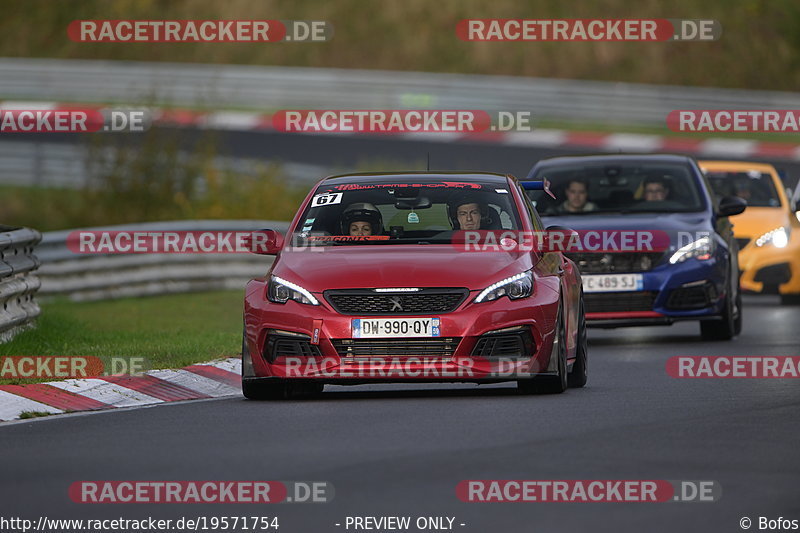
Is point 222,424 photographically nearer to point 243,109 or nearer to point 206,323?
point 206,323

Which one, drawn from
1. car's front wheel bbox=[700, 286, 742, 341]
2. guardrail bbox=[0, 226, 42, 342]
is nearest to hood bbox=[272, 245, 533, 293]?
guardrail bbox=[0, 226, 42, 342]

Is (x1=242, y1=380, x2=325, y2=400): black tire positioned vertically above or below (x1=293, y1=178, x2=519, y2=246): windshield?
below

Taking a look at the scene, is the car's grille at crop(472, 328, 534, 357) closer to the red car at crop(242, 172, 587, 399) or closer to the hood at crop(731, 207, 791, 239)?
the red car at crop(242, 172, 587, 399)

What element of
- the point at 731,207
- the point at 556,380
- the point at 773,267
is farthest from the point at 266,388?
the point at 773,267

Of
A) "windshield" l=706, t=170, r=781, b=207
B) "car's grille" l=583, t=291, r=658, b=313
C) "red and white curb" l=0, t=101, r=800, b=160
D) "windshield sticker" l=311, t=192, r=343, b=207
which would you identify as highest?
"red and white curb" l=0, t=101, r=800, b=160

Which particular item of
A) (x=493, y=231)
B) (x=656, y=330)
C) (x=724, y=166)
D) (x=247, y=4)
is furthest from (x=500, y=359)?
(x=247, y=4)

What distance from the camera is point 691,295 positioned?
17094 mm

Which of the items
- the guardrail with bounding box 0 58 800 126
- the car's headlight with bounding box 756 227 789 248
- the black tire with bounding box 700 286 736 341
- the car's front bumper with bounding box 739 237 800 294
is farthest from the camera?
the guardrail with bounding box 0 58 800 126

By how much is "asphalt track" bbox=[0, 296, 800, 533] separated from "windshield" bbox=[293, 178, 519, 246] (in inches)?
39.8

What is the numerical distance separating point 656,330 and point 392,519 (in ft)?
41.3

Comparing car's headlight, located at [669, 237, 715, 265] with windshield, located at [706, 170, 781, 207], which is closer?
car's headlight, located at [669, 237, 715, 265]

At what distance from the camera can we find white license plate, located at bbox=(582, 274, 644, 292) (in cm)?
1716

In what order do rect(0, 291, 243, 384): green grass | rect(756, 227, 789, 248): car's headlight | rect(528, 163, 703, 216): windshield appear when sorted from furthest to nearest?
rect(756, 227, 789, 248): car's headlight, rect(528, 163, 703, 216): windshield, rect(0, 291, 243, 384): green grass

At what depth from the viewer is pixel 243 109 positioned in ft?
134
